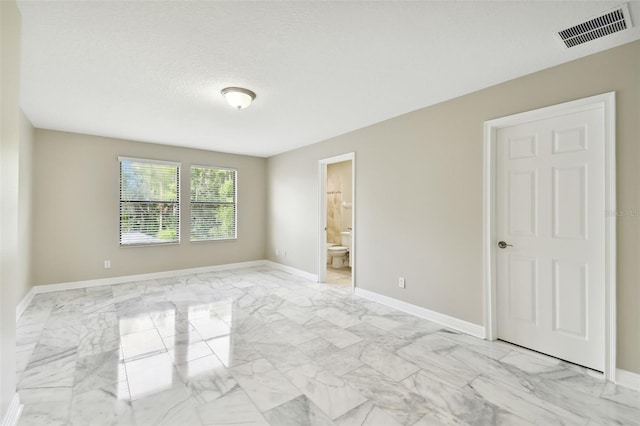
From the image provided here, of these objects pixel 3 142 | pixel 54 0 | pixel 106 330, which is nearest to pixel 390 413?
pixel 3 142

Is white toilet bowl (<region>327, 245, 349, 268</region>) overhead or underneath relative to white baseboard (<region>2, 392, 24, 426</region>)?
overhead

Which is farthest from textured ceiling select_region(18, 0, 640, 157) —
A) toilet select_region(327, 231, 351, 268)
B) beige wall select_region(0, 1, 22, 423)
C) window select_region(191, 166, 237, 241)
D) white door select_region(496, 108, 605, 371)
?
toilet select_region(327, 231, 351, 268)

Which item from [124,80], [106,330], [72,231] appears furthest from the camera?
[72,231]

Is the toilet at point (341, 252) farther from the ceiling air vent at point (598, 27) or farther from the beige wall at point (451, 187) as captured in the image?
the ceiling air vent at point (598, 27)

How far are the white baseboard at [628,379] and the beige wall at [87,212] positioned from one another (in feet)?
20.0

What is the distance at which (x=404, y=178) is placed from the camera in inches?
150

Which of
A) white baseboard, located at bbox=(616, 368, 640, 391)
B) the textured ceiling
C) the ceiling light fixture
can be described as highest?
the textured ceiling

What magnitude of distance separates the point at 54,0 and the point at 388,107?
10.1 feet

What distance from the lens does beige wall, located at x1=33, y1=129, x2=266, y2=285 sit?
4543 mm

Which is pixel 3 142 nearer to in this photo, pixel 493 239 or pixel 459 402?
pixel 459 402

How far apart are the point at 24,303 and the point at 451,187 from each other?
5.61m

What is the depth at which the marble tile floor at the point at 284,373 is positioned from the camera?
6.17 ft

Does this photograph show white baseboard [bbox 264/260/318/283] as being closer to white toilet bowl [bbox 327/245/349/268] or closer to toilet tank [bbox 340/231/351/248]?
white toilet bowl [bbox 327/245/349/268]

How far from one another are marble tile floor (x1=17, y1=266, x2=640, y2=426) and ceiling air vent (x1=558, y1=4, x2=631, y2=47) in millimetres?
2583
